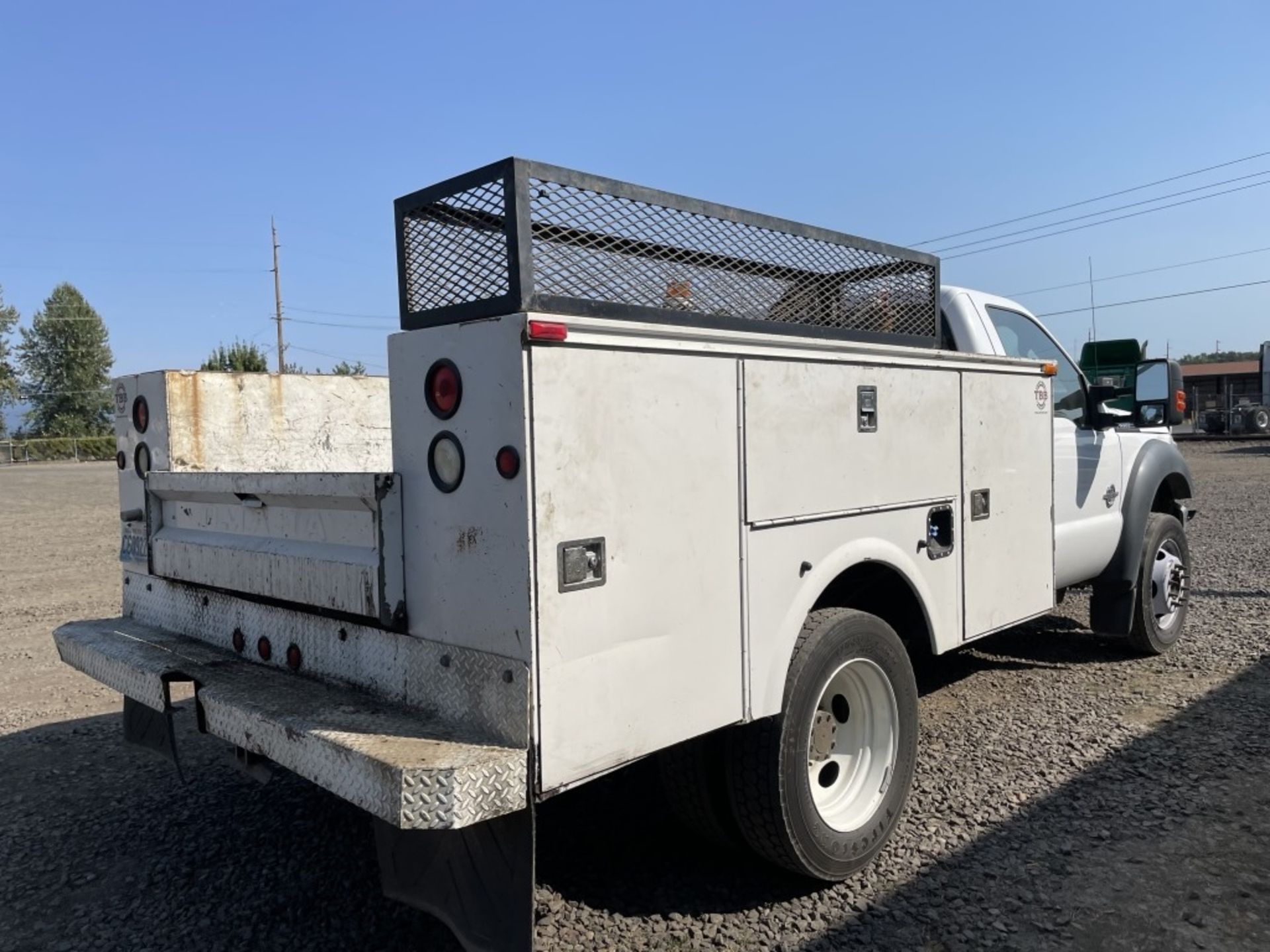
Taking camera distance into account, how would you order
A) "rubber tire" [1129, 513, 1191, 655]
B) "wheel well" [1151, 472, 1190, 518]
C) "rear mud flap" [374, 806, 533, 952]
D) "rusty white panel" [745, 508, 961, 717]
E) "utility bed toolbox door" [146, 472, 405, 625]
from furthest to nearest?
1. "wheel well" [1151, 472, 1190, 518]
2. "rubber tire" [1129, 513, 1191, 655]
3. "rusty white panel" [745, 508, 961, 717]
4. "utility bed toolbox door" [146, 472, 405, 625]
5. "rear mud flap" [374, 806, 533, 952]

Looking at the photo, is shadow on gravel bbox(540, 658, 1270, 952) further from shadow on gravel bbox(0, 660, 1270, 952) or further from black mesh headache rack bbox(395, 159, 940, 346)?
black mesh headache rack bbox(395, 159, 940, 346)

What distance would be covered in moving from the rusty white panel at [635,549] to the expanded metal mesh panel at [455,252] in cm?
36

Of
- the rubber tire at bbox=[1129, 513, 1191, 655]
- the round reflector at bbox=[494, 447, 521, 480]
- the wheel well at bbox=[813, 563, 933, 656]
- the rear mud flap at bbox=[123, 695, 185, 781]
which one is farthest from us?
the rubber tire at bbox=[1129, 513, 1191, 655]

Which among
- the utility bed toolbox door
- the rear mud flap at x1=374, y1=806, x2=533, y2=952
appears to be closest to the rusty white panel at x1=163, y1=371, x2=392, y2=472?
the utility bed toolbox door

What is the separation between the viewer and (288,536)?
→ 3090 mm

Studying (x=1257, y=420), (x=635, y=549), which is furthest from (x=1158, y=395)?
(x=1257, y=420)

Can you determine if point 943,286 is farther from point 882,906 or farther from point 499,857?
point 499,857

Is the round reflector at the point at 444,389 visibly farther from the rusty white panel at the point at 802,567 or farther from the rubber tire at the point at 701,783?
the rubber tire at the point at 701,783

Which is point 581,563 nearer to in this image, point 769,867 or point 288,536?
point 288,536

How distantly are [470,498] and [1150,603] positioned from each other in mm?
5086

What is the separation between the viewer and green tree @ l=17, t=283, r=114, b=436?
243 feet

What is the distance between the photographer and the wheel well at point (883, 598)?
352 centimetres

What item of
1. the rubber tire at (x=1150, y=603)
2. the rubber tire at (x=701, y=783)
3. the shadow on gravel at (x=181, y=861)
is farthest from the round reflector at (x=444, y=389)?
the rubber tire at (x=1150, y=603)

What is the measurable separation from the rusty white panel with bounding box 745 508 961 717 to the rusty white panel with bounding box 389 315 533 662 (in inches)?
33.3
